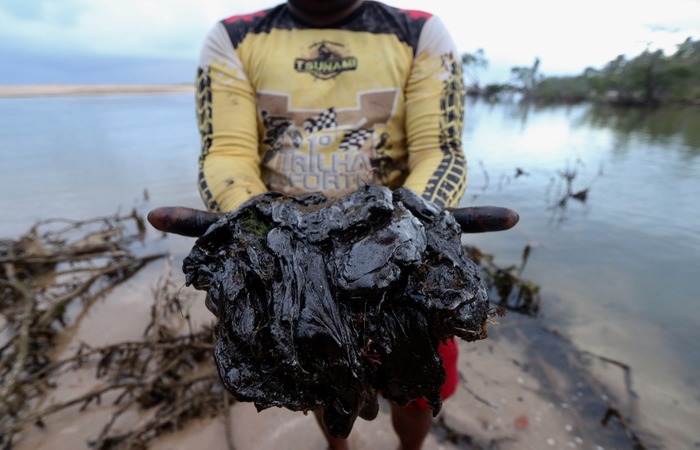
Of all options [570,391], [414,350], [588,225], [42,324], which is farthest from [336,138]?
[588,225]

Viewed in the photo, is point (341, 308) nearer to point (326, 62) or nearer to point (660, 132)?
point (326, 62)

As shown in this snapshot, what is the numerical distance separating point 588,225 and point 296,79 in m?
7.54

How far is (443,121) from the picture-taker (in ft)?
7.27

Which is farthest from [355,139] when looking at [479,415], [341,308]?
[479,415]

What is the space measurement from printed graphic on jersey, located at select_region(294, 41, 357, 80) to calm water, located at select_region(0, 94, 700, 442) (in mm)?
4072

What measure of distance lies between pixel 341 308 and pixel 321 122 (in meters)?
1.53

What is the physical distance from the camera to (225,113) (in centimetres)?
221

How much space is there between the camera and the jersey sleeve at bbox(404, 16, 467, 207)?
2.21 metres

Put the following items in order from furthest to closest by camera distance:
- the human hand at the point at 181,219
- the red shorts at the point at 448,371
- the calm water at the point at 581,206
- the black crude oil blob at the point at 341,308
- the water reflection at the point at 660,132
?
the water reflection at the point at 660,132 → the calm water at the point at 581,206 → the red shorts at the point at 448,371 → the human hand at the point at 181,219 → the black crude oil blob at the point at 341,308

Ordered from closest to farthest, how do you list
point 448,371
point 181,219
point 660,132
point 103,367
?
point 181,219 → point 448,371 → point 103,367 → point 660,132

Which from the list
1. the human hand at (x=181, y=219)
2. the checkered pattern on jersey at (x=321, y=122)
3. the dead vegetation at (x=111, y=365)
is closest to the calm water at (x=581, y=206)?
the dead vegetation at (x=111, y=365)

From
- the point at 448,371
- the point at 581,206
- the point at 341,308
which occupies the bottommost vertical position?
the point at 581,206

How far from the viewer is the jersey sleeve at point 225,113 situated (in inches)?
85.7

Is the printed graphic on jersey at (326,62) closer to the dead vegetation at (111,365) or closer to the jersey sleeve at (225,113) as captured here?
the jersey sleeve at (225,113)
